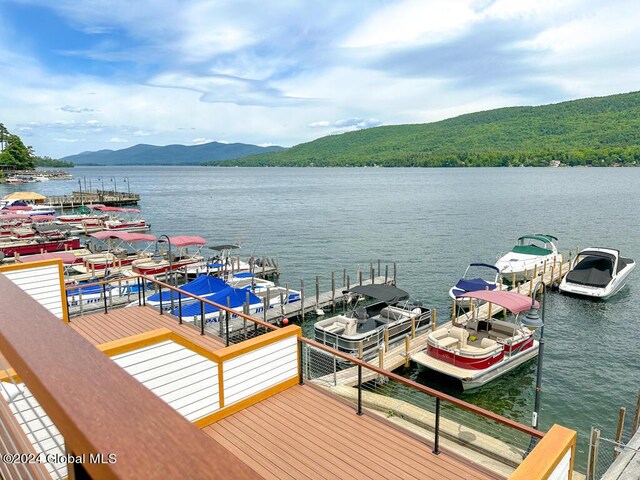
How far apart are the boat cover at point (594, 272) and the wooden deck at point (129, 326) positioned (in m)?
23.4

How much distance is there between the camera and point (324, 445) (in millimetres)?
6453

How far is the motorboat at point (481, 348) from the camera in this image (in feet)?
49.7

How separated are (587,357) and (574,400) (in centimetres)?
408

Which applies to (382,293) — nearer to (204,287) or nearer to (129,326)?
(204,287)

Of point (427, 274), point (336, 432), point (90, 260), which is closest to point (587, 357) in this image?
point (427, 274)

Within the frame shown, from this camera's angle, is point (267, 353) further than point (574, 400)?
No

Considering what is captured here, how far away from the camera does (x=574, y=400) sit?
15.0 m

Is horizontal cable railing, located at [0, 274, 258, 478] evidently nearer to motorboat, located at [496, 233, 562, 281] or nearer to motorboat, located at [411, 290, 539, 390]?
motorboat, located at [411, 290, 539, 390]

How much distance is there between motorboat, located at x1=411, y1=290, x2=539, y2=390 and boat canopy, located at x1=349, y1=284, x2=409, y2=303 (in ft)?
10.3

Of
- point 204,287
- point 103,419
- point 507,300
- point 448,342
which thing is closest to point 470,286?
point 507,300

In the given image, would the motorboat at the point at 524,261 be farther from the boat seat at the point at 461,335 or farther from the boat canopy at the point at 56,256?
the boat canopy at the point at 56,256

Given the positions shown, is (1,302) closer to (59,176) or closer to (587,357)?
(587,357)

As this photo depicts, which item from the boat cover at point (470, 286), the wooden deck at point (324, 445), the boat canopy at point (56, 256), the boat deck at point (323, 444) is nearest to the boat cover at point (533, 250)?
the boat cover at point (470, 286)

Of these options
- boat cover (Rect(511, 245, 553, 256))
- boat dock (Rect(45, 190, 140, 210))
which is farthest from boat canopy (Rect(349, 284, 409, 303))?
boat dock (Rect(45, 190, 140, 210))
